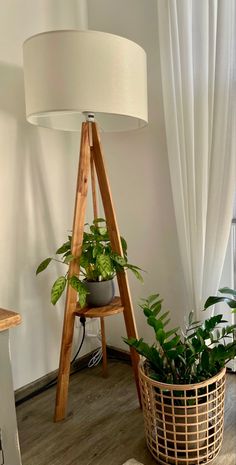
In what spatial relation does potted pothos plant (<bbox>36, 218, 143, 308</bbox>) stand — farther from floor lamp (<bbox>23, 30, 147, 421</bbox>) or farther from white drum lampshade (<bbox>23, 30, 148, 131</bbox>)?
white drum lampshade (<bbox>23, 30, 148, 131</bbox>)

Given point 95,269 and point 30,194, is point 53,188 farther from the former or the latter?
point 95,269

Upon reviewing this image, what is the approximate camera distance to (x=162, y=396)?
4.14 ft

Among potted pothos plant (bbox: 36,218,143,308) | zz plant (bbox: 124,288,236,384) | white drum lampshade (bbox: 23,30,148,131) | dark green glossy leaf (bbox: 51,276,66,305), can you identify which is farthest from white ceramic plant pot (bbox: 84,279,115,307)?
white drum lampshade (bbox: 23,30,148,131)

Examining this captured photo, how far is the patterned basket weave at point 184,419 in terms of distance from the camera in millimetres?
1256

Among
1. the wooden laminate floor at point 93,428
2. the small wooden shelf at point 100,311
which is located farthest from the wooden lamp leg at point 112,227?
the wooden laminate floor at point 93,428

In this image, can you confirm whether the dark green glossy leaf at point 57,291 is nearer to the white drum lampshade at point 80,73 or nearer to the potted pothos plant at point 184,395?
the potted pothos plant at point 184,395

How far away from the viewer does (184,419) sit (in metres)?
1.26

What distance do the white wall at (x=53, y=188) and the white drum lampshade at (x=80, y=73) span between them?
327mm

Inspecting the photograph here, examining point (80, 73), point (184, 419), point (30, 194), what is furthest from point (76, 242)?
point (184, 419)

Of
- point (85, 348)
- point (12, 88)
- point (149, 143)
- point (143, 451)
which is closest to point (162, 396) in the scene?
point (143, 451)

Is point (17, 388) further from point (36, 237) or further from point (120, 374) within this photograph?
point (36, 237)

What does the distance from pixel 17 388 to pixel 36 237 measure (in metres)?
0.73

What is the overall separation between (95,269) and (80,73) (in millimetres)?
784

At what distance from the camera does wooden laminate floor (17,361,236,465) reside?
4.50ft
